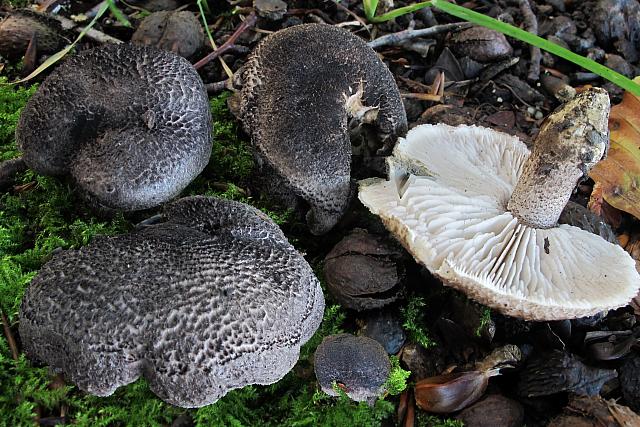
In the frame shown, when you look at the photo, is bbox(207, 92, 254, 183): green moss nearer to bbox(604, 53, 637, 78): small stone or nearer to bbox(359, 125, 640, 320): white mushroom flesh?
bbox(359, 125, 640, 320): white mushroom flesh

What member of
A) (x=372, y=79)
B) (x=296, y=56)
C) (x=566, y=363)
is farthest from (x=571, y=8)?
(x=566, y=363)

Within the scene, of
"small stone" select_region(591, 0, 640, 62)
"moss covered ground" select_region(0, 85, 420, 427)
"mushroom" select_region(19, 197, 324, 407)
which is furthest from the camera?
"small stone" select_region(591, 0, 640, 62)

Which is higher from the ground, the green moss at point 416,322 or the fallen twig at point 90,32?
the fallen twig at point 90,32

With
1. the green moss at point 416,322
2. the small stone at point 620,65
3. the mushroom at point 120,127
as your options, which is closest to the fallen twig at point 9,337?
the mushroom at point 120,127

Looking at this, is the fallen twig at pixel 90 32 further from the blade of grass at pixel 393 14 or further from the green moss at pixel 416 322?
the green moss at pixel 416 322

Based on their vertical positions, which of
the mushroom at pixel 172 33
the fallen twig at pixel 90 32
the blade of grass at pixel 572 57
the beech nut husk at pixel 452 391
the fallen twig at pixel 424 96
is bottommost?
the beech nut husk at pixel 452 391

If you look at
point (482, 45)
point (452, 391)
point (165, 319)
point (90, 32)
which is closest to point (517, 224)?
point (452, 391)

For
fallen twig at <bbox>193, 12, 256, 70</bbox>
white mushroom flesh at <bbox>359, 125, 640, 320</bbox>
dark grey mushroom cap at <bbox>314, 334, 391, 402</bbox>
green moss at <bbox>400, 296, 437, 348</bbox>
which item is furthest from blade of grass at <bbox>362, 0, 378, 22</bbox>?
dark grey mushroom cap at <bbox>314, 334, 391, 402</bbox>
